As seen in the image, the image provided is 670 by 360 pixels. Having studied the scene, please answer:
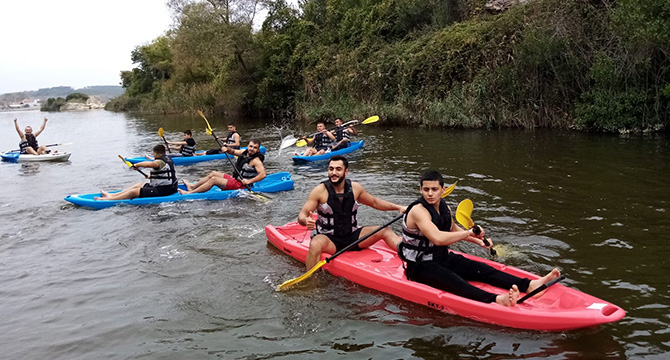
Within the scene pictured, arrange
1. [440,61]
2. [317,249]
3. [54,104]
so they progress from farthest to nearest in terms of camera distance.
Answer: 1. [54,104]
2. [440,61]
3. [317,249]

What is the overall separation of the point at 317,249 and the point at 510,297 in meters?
2.24

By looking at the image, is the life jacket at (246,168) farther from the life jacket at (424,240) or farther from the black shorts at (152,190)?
the life jacket at (424,240)

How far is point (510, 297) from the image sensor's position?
14.9ft

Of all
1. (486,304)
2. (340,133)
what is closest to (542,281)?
(486,304)

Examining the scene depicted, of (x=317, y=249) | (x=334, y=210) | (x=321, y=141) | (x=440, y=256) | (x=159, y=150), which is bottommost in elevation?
(x=317, y=249)

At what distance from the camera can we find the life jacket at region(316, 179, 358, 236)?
598 centimetres

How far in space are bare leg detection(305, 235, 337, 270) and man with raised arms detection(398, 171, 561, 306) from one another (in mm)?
1079

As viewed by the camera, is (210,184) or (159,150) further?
(210,184)

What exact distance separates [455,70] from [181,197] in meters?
13.6

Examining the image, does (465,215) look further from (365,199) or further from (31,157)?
(31,157)

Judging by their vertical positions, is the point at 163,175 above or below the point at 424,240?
above

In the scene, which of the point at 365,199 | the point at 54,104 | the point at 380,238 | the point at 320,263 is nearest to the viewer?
the point at 320,263

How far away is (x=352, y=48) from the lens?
27359 millimetres

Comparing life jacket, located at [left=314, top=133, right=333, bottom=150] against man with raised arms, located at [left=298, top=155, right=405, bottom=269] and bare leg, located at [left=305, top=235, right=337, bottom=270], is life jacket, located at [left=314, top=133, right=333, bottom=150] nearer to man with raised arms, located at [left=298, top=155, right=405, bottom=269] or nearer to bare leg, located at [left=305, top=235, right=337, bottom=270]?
man with raised arms, located at [left=298, top=155, right=405, bottom=269]
